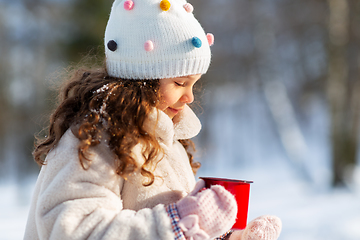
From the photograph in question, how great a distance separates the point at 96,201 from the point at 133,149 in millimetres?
311

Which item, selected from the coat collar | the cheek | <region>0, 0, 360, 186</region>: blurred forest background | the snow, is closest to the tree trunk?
<region>0, 0, 360, 186</region>: blurred forest background

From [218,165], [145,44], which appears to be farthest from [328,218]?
[218,165]

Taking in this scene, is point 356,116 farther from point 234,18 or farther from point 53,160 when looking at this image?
point 53,160

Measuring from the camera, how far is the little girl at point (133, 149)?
4.25ft

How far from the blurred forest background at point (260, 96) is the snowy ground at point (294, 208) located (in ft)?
0.08

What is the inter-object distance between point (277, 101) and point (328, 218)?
5.11 meters

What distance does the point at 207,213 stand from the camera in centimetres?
133

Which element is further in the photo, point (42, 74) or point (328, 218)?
point (42, 74)

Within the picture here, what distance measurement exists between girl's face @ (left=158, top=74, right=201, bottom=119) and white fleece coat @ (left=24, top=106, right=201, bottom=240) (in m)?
0.17

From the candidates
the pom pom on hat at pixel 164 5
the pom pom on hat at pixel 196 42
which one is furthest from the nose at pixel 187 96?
the pom pom on hat at pixel 164 5

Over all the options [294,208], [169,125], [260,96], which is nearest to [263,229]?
[169,125]

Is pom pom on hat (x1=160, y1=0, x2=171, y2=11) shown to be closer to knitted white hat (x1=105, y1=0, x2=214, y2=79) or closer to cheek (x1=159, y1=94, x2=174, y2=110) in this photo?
knitted white hat (x1=105, y1=0, x2=214, y2=79)

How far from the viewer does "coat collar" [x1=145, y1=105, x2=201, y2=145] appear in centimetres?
155

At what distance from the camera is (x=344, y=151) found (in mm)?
7496
